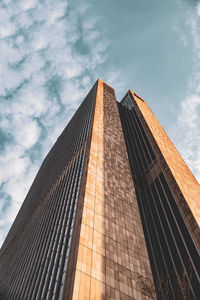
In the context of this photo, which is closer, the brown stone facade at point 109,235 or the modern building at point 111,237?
the brown stone facade at point 109,235

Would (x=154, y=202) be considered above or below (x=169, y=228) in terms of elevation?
above

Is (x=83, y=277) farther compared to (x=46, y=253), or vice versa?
(x=46, y=253)

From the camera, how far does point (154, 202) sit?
184ft

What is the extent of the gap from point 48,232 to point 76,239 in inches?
478

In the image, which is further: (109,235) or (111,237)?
(109,235)

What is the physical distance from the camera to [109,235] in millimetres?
31844

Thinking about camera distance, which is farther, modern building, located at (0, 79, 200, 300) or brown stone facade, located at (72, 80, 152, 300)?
modern building, located at (0, 79, 200, 300)

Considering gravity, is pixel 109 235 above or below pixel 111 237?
above

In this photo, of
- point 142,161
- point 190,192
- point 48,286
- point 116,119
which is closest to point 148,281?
point 48,286

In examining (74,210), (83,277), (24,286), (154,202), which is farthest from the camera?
(154,202)

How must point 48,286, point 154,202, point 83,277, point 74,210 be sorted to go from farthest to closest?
1. point 154,202
2. point 74,210
3. point 48,286
4. point 83,277

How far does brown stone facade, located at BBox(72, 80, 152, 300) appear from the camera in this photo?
25.3 m

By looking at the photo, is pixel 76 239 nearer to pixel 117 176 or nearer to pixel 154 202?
pixel 117 176

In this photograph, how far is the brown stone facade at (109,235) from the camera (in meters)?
25.3
